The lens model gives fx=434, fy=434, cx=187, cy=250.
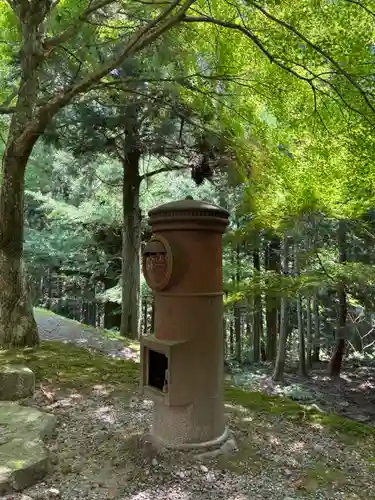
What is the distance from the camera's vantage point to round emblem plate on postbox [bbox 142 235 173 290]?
8.79 feet

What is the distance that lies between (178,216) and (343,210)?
3589 millimetres

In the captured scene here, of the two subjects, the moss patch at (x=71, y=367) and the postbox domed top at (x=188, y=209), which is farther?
the moss patch at (x=71, y=367)

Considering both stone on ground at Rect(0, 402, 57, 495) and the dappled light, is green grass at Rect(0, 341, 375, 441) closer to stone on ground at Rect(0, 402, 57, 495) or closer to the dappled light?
the dappled light

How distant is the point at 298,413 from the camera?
3689mm

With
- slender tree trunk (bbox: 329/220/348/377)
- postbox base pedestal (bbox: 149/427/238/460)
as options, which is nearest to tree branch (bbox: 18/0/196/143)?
postbox base pedestal (bbox: 149/427/238/460)

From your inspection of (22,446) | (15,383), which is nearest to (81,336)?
(15,383)

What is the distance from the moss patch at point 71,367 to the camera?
13.7ft

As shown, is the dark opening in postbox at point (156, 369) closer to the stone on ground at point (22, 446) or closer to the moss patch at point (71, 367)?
the stone on ground at point (22, 446)

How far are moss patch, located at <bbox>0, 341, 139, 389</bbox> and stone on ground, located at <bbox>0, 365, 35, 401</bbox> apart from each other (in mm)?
344

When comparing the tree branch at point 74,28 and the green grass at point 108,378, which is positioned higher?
the tree branch at point 74,28

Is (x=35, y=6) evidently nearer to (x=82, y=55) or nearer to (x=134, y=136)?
(x=82, y=55)

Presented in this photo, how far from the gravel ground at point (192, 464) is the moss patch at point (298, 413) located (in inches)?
6.0

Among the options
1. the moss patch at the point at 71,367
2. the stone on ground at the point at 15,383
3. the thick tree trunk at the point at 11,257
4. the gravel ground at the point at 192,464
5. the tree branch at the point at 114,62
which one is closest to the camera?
the gravel ground at the point at 192,464

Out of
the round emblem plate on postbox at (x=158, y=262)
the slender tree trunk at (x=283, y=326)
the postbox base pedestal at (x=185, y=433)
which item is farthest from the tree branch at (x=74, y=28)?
the slender tree trunk at (x=283, y=326)
